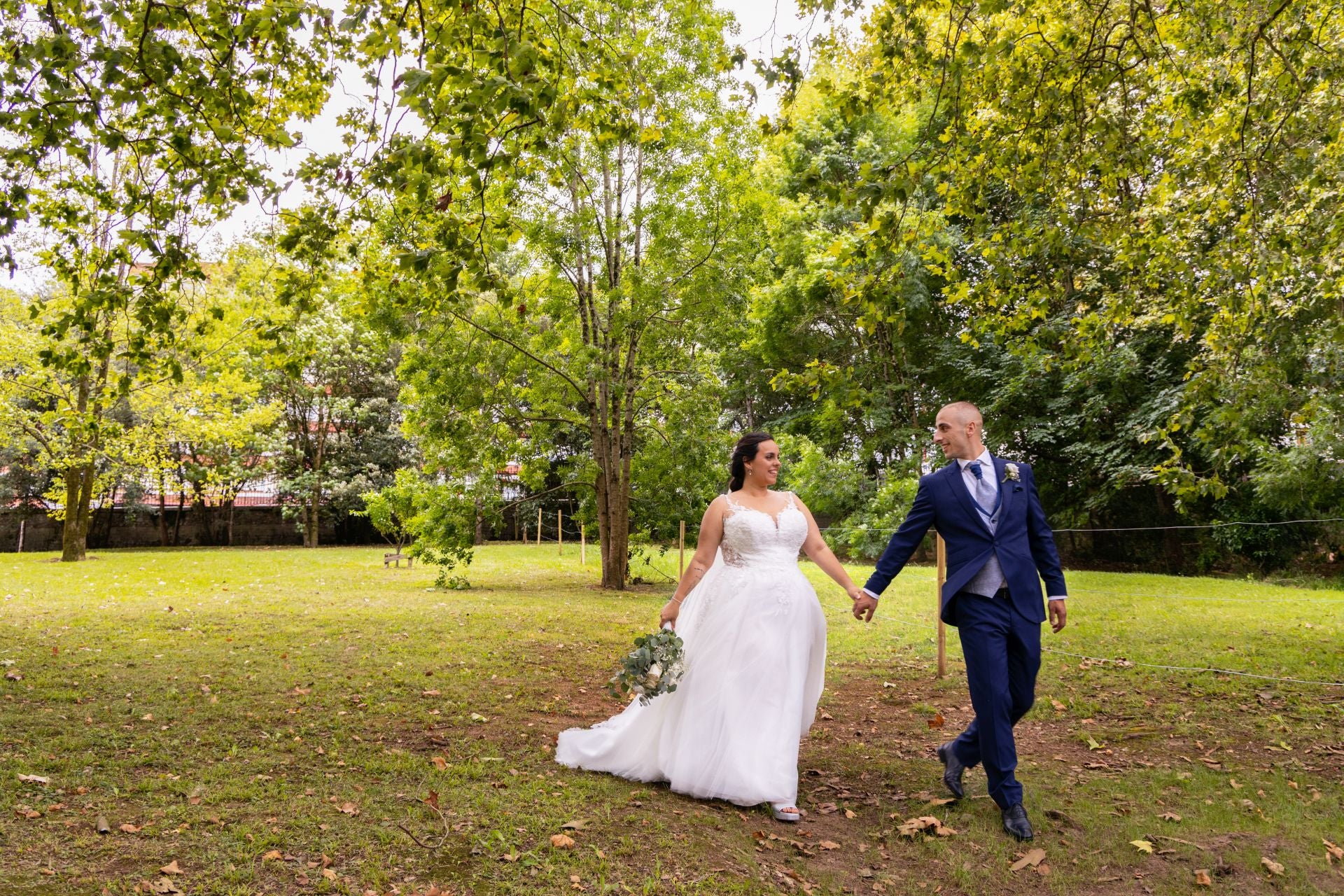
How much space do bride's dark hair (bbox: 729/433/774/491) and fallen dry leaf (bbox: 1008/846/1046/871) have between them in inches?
100

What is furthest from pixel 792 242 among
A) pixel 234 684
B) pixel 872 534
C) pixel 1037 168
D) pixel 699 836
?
pixel 699 836

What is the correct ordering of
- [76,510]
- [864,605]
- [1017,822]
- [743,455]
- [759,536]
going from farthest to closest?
[76,510] → [743,455] → [759,536] → [864,605] → [1017,822]

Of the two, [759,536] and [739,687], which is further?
[759,536]

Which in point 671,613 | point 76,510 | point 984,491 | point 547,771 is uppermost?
point 76,510

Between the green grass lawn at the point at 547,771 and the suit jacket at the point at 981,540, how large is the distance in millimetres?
1274

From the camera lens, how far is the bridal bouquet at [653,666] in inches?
203

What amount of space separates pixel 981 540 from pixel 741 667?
4.95 ft

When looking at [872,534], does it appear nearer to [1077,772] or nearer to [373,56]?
[1077,772]

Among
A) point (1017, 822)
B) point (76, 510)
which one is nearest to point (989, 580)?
point (1017, 822)

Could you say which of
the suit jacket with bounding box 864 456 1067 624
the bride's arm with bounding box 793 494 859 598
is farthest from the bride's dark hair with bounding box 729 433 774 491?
the suit jacket with bounding box 864 456 1067 624

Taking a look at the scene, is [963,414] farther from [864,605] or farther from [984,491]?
[864,605]

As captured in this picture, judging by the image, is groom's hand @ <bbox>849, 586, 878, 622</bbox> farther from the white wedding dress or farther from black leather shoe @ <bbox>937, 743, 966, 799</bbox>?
black leather shoe @ <bbox>937, 743, 966, 799</bbox>

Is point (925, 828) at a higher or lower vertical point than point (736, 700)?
lower

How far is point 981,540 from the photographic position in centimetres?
488
